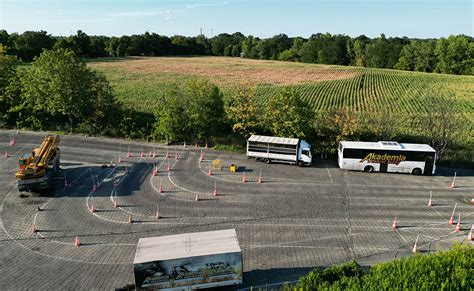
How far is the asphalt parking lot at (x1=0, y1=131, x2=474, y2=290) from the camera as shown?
2075cm

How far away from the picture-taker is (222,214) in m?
26.4

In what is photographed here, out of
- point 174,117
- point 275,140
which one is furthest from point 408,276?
point 174,117

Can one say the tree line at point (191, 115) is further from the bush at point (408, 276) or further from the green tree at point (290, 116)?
the bush at point (408, 276)

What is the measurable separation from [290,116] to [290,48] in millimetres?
129133

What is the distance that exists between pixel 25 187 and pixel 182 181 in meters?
11.7

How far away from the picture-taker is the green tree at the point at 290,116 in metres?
37.9

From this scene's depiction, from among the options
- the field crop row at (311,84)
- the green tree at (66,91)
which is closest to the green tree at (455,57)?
the field crop row at (311,84)

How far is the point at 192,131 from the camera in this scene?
138 ft

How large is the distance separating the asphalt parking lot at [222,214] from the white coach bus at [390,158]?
73cm

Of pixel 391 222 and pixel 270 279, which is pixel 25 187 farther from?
pixel 391 222

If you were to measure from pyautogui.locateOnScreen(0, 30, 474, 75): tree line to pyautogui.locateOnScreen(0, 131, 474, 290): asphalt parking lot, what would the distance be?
89.5 m

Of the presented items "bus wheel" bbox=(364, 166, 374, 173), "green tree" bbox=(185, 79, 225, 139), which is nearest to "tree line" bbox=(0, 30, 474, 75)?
"green tree" bbox=(185, 79, 225, 139)

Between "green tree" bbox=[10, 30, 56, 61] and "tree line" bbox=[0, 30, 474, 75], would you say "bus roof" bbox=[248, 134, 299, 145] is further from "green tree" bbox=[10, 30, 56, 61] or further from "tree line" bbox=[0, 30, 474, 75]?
"green tree" bbox=[10, 30, 56, 61]

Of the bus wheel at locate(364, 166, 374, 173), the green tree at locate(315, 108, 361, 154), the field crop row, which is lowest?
the bus wheel at locate(364, 166, 374, 173)
